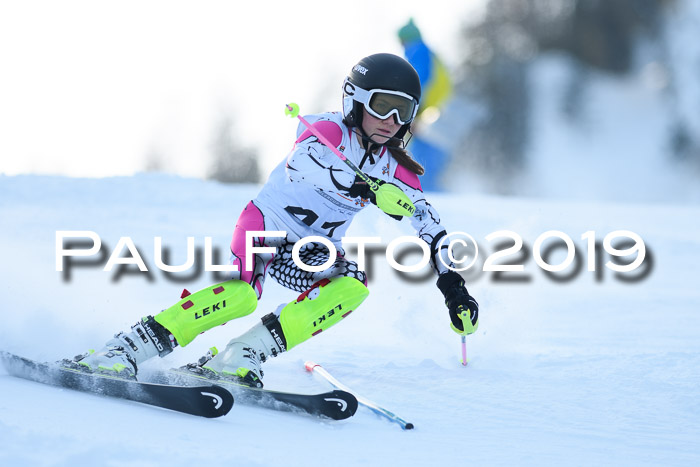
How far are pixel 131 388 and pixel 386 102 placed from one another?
5.09 ft

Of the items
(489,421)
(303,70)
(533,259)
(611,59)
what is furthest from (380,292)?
(611,59)

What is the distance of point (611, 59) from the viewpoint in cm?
2444

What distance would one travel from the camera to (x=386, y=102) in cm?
352

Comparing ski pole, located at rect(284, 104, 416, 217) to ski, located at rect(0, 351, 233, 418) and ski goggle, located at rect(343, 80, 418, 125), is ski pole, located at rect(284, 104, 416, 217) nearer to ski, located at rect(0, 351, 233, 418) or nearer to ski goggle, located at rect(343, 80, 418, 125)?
ski goggle, located at rect(343, 80, 418, 125)

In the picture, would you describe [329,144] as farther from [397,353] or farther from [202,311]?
[397,353]

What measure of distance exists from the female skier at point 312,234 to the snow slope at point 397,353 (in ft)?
0.98

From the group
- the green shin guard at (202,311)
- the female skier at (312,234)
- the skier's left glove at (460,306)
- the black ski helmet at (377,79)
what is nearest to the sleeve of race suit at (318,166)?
the female skier at (312,234)

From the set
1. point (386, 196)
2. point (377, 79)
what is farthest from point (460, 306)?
point (377, 79)

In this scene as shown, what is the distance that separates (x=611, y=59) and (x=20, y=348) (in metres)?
23.4

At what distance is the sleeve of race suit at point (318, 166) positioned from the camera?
11.4ft

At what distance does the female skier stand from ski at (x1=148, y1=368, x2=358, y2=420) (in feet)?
0.24

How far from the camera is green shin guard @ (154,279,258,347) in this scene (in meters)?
3.35

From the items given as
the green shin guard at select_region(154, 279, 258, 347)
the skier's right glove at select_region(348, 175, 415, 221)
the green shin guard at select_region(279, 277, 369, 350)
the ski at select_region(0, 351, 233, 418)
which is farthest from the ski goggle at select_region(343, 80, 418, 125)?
the ski at select_region(0, 351, 233, 418)

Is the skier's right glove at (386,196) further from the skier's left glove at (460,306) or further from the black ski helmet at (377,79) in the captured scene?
the skier's left glove at (460,306)
